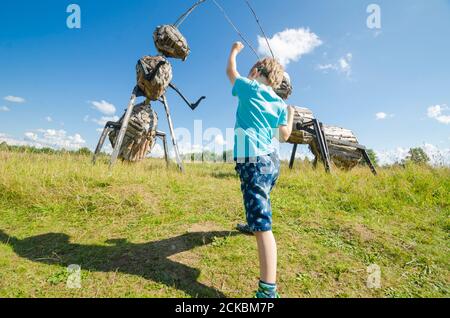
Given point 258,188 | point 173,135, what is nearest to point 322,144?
point 173,135

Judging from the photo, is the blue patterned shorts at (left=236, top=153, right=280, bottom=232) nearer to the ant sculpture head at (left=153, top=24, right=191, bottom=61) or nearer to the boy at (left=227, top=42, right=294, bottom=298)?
the boy at (left=227, top=42, right=294, bottom=298)

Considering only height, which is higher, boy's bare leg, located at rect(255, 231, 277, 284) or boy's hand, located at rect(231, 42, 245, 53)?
boy's hand, located at rect(231, 42, 245, 53)

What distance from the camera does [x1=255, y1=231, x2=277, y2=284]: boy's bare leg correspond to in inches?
81.1

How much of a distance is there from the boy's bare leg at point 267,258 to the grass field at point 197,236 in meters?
0.35

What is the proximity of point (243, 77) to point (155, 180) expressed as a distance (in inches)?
126

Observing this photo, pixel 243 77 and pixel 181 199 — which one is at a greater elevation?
pixel 243 77

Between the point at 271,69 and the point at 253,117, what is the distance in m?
0.50

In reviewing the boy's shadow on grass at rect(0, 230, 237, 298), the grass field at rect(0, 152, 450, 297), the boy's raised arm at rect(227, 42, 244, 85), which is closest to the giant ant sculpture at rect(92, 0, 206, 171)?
the grass field at rect(0, 152, 450, 297)

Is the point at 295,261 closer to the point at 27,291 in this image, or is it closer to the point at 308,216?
the point at 308,216

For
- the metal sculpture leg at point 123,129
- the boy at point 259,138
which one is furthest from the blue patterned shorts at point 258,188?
the metal sculpture leg at point 123,129

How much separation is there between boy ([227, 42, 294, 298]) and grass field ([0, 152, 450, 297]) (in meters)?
0.63

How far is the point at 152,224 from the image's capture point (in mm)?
3566
